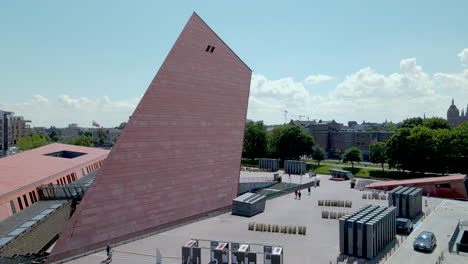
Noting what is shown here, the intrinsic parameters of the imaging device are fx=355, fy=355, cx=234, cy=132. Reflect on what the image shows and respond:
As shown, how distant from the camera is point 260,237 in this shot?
22.8 meters

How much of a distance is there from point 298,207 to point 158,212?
540 inches

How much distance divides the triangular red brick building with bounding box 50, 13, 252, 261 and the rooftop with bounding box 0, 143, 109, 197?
8458 millimetres

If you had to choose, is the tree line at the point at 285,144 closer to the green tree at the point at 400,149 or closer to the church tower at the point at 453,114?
the green tree at the point at 400,149

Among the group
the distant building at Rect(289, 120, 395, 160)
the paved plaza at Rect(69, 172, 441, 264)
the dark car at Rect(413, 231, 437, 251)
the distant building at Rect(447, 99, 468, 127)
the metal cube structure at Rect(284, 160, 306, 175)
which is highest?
the distant building at Rect(447, 99, 468, 127)

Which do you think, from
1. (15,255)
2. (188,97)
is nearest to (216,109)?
(188,97)

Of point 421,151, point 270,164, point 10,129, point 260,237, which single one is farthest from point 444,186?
point 10,129

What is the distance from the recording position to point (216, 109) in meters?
29.6

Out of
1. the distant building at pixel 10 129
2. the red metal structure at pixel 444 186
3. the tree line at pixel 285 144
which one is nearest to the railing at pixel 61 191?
the red metal structure at pixel 444 186

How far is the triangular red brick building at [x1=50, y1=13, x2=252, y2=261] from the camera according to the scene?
20.5 metres

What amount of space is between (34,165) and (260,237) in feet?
80.3

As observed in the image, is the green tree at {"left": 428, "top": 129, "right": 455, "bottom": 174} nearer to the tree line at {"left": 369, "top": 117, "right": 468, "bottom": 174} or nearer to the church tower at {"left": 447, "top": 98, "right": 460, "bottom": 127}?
the tree line at {"left": 369, "top": 117, "right": 468, "bottom": 174}

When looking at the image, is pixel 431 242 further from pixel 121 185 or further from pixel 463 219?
pixel 121 185

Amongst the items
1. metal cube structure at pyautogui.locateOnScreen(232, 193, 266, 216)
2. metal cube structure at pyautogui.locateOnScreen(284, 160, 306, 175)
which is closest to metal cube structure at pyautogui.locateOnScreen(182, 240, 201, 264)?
metal cube structure at pyautogui.locateOnScreen(232, 193, 266, 216)

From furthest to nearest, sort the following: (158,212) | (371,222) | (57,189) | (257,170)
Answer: (257,170) → (57,189) → (158,212) → (371,222)
